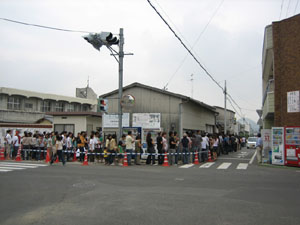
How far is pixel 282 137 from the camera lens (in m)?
15.7

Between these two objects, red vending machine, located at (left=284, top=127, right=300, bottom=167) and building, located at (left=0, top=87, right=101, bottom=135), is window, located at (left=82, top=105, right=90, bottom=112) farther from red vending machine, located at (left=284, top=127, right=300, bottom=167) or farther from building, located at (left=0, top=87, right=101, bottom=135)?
red vending machine, located at (left=284, top=127, right=300, bottom=167)

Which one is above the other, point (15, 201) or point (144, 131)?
point (144, 131)

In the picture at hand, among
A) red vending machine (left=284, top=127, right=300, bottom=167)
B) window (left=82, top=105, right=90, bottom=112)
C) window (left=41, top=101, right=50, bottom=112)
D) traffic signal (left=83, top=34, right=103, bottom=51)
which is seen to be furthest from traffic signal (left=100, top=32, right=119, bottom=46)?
window (left=82, top=105, right=90, bottom=112)

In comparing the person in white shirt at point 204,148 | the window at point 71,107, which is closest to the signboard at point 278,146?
the person in white shirt at point 204,148

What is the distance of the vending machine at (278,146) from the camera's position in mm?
15695

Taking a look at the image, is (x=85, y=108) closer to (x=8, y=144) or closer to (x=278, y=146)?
(x=8, y=144)

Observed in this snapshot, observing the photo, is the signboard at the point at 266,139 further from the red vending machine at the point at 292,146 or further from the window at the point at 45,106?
the window at the point at 45,106

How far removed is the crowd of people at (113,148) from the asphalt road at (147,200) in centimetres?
492

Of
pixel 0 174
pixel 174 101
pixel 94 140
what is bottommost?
pixel 0 174

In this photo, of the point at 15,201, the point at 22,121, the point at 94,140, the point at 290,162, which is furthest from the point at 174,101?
the point at 22,121

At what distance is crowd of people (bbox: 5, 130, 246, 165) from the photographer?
53.3ft

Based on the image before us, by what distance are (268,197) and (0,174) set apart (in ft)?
33.9

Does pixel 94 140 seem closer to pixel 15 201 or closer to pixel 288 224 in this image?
pixel 15 201

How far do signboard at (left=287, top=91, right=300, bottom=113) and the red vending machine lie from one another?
1.59m
